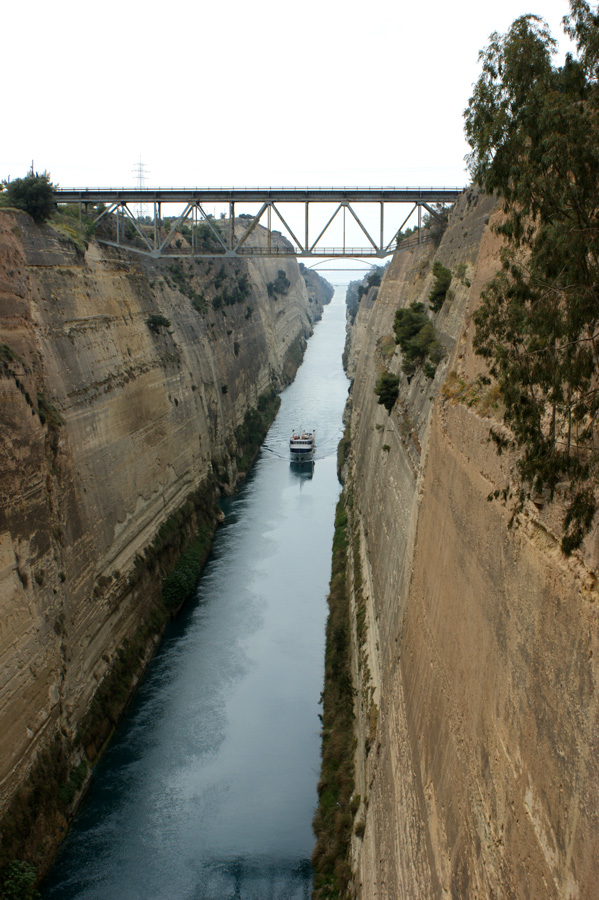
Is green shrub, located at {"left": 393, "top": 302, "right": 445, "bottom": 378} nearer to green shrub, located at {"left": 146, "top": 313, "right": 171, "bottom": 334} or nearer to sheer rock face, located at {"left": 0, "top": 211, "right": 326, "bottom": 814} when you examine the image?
sheer rock face, located at {"left": 0, "top": 211, "right": 326, "bottom": 814}

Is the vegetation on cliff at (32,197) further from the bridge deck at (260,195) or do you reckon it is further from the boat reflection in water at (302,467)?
the boat reflection in water at (302,467)

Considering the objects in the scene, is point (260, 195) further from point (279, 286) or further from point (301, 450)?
point (279, 286)

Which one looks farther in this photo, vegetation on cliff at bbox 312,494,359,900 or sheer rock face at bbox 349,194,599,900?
vegetation on cliff at bbox 312,494,359,900

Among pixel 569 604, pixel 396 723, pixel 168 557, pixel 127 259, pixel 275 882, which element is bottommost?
pixel 275 882

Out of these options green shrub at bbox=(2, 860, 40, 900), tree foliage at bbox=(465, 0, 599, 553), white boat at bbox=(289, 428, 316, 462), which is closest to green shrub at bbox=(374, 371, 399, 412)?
green shrub at bbox=(2, 860, 40, 900)

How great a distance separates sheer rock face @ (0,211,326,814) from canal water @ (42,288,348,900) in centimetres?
159

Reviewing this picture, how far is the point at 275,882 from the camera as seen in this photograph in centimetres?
1276

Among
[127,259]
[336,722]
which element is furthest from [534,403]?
[127,259]

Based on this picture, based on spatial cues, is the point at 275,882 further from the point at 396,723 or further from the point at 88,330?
the point at 88,330

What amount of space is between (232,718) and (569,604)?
13.1 m

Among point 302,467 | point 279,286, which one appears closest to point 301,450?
point 302,467

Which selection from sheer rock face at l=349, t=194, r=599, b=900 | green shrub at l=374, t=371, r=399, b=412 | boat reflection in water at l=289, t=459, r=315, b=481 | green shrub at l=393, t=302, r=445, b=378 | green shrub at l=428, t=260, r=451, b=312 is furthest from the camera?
boat reflection in water at l=289, t=459, r=315, b=481

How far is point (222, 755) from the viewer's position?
1620 centimetres

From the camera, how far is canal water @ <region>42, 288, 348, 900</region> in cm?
1311
